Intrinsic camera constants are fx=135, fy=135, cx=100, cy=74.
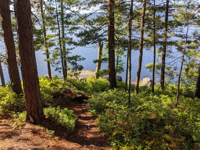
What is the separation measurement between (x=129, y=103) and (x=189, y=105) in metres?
3.80

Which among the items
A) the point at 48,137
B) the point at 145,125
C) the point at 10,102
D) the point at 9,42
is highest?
the point at 9,42

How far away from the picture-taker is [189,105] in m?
8.12

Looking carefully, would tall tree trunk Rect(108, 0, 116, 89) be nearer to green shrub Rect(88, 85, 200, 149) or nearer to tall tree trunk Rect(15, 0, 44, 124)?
green shrub Rect(88, 85, 200, 149)

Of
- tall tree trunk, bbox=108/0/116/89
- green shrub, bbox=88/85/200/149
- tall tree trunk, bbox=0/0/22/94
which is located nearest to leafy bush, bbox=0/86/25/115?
tall tree trunk, bbox=0/0/22/94

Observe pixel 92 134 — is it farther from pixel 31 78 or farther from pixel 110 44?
pixel 110 44

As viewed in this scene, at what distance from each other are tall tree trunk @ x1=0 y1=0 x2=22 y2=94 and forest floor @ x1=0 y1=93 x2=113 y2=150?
6.41 ft

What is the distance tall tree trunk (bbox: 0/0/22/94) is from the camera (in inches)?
250

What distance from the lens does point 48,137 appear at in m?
4.68

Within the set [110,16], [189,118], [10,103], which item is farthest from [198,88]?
[10,103]

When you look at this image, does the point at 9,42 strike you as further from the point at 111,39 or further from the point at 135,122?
the point at 135,122

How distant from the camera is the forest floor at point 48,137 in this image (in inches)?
161

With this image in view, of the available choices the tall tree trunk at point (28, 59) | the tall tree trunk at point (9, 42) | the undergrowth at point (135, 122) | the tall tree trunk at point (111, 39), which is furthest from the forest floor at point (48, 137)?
the tall tree trunk at point (111, 39)

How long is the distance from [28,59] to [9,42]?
3.03m

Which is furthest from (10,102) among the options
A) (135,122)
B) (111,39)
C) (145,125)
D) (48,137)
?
(111,39)
